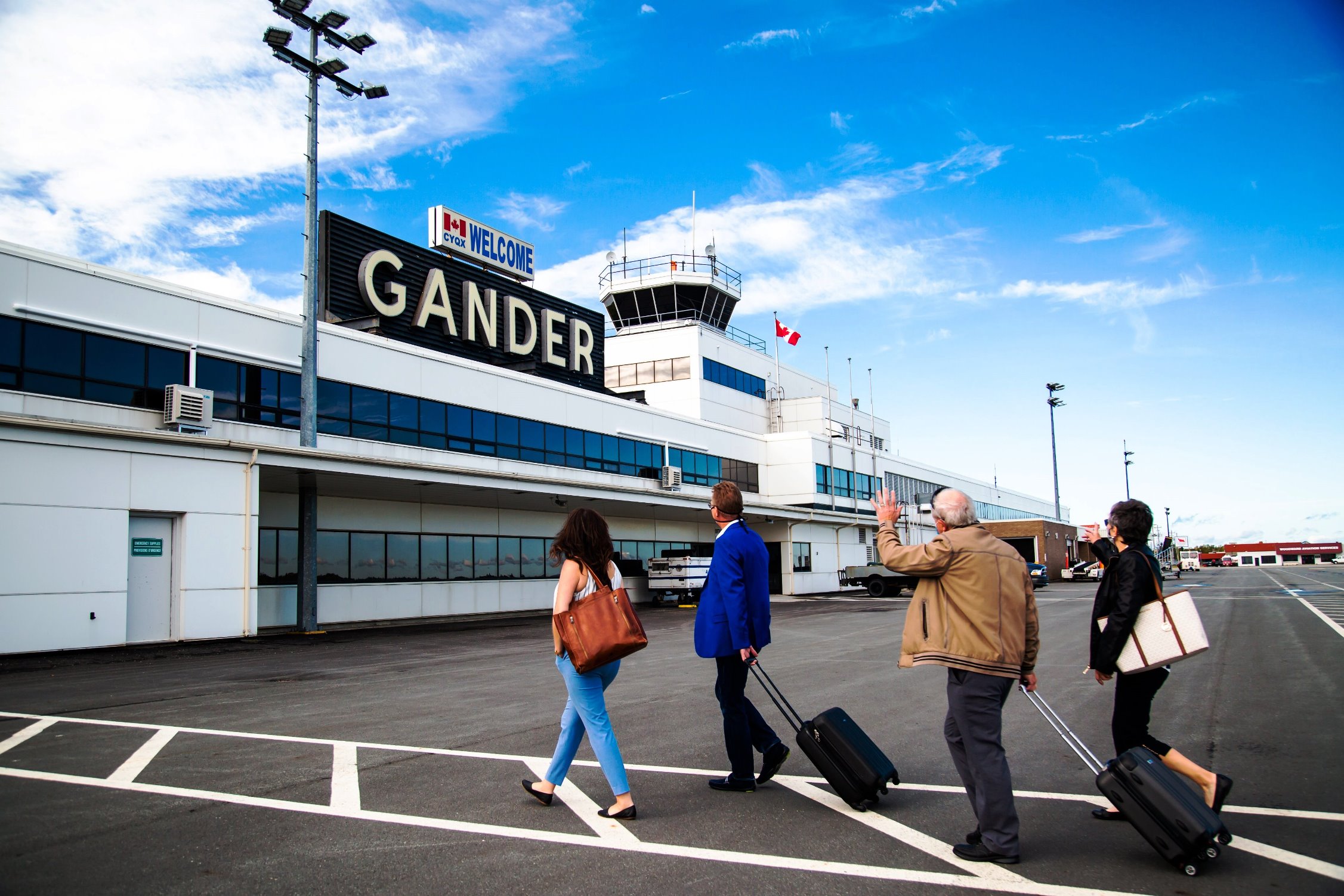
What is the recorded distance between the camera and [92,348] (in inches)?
661

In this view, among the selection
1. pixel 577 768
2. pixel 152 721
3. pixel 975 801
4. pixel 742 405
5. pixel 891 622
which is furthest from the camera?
pixel 742 405

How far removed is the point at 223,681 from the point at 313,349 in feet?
33.3

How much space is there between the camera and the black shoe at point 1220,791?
4.68 metres

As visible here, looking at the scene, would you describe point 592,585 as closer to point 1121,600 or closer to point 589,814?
point 589,814

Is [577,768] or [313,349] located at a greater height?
[313,349]

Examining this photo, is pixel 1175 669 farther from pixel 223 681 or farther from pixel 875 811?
pixel 223 681

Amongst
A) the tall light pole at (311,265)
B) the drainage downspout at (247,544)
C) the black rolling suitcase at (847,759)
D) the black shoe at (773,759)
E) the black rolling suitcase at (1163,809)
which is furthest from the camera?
the tall light pole at (311,265)

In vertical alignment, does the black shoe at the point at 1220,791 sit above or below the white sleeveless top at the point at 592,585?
below

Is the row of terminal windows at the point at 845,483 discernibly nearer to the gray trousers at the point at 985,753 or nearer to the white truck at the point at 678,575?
the white truck at the point at 678,575

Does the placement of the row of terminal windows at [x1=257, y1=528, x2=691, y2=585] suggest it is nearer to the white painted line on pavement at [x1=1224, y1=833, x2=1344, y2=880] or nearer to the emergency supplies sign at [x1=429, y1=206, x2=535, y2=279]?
the emergency supplies sign at [x1=429, y1=206, x2=535, y2=279]

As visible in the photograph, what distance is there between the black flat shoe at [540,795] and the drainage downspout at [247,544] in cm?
1436

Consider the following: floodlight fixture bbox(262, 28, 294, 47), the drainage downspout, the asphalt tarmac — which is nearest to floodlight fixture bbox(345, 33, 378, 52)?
floodlight fixture bbox(262, 28, 294, 47)

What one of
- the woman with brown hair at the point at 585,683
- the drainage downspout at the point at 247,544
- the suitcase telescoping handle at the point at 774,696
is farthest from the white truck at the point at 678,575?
the woman with brown hair at the point at 585,683

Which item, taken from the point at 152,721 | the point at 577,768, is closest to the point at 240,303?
the point at 152,721
